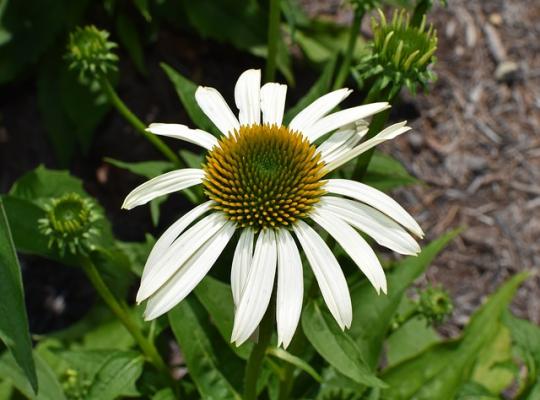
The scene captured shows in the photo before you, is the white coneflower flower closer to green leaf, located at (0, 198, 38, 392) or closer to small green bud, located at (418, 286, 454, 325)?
green leaf, located at (0, 198, 38, 392)

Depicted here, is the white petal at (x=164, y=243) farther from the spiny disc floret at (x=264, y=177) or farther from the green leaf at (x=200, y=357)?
the green leaf at (x=200, y=357)

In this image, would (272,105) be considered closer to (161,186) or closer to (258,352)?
(161,186)

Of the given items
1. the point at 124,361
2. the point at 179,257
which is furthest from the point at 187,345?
the point at 179,257

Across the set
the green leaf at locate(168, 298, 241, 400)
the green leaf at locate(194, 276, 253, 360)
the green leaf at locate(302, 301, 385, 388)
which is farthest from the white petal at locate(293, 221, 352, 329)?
the green leaf at locate(168, 298, 241, 400)

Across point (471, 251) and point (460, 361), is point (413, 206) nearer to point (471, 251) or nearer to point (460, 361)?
point (471, 251)

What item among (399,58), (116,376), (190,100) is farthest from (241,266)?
(190,100)

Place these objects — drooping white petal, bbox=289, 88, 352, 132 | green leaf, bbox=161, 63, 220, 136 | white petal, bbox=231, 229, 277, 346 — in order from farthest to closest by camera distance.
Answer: green leaf, bbox=161, 63, 220, 136 → drooping white petal, bbox=289, 88, 352, 132 → white petal, bbox=231, 229, 277, 346

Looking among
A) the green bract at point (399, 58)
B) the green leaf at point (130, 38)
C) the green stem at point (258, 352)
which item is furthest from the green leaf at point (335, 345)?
the green leaf at point (130, 38)
